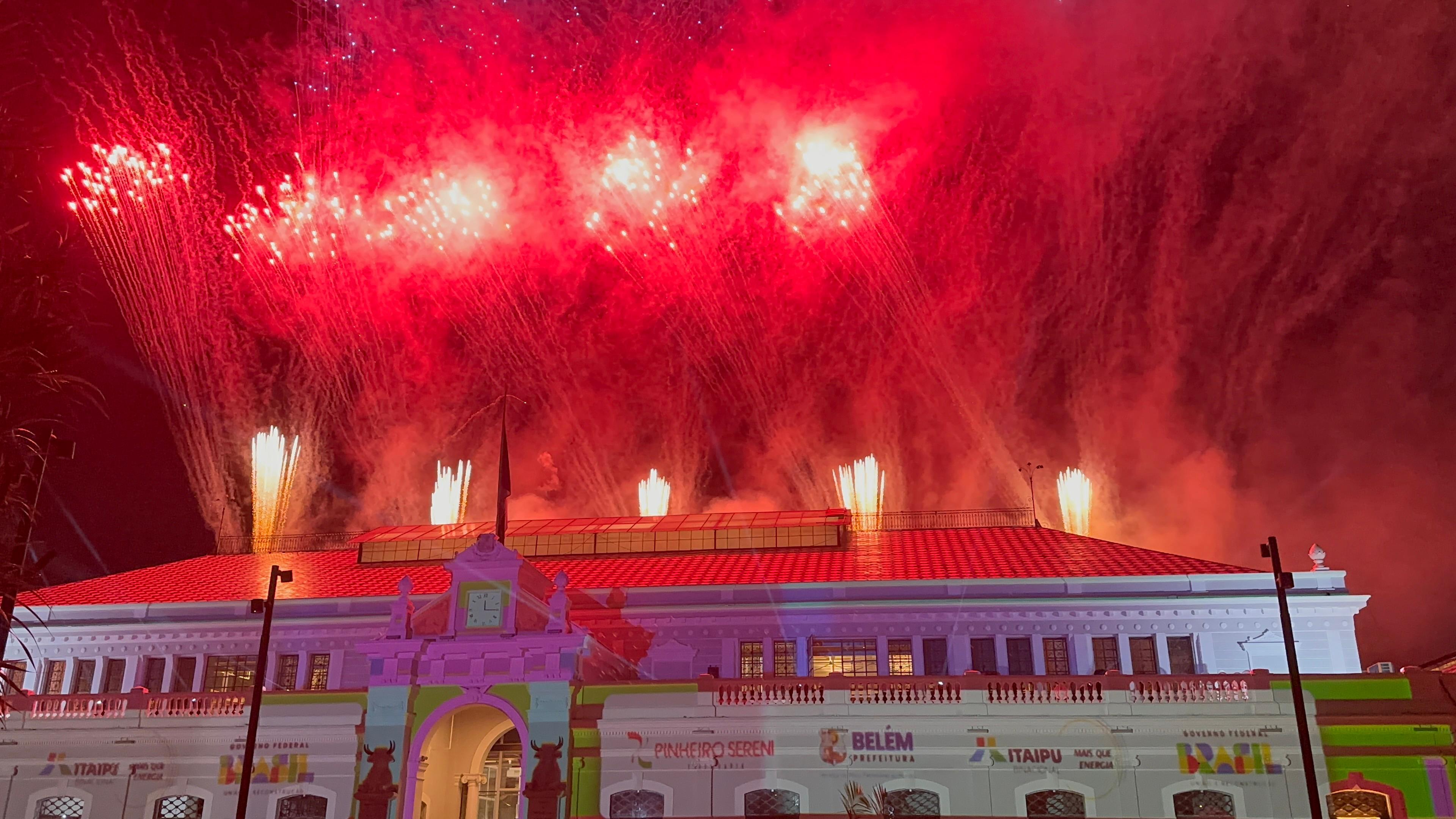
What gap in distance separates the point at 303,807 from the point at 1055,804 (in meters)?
20.5

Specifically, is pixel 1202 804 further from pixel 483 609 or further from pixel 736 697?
pixel 483 609

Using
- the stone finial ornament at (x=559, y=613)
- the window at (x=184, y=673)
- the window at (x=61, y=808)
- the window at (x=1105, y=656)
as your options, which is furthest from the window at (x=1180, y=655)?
the window at (x=184, y=673)

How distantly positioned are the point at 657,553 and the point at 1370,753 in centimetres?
2564

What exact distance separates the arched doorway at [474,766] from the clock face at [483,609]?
226 centimetres

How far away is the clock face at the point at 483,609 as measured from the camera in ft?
109

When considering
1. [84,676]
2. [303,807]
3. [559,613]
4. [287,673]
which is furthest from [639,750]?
[84,676]

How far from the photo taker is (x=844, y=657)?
38.7m

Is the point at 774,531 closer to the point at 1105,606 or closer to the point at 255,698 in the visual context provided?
the point at 1105,606

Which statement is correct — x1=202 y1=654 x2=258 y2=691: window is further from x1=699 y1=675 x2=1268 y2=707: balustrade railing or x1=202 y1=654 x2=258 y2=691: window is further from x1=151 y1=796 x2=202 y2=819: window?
x1=699 y1=675 x2=1268 y2=707: balustrade railing

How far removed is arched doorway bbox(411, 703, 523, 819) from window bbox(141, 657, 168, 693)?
45.3 feet

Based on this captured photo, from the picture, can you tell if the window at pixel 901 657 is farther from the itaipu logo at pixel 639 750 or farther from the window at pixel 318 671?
the window at pixel 318 671

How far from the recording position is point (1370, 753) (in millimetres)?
29281

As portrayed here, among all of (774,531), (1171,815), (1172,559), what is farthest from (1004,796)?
(774,531)

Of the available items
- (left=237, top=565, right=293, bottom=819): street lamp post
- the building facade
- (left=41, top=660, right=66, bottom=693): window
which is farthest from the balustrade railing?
(left=41, top=660, right=66, bottom=693): window
